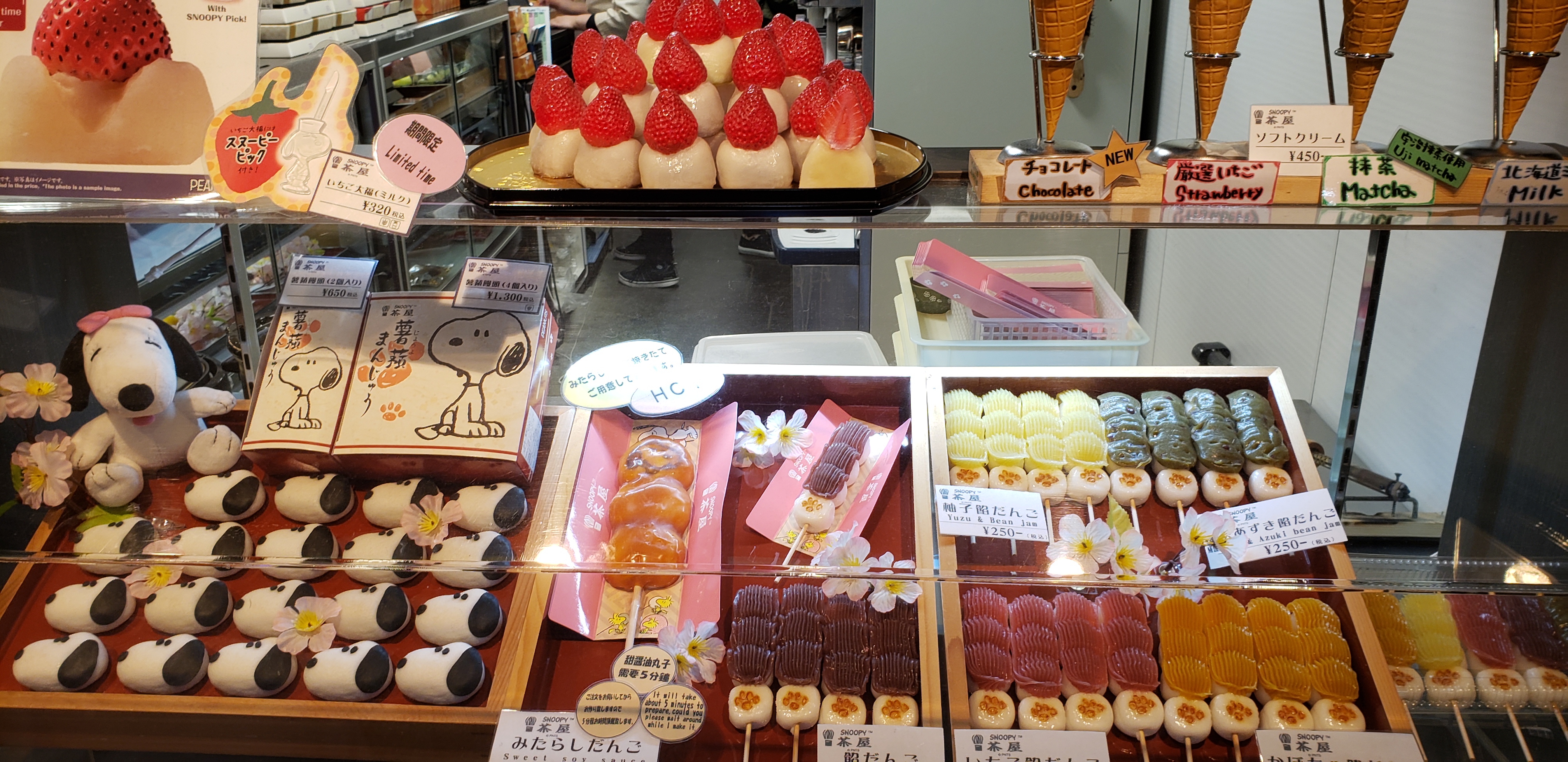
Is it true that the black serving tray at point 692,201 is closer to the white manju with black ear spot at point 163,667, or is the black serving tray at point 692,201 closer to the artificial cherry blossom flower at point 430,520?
the artificial cherry blossom flower at point 430,520

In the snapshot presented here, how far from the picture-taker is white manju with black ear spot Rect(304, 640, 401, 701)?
1413 millimetres

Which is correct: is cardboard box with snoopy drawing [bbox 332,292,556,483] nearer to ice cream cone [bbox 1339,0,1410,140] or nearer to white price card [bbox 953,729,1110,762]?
white price card [bbox 953,729,1110,762]

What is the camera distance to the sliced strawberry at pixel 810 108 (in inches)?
49.1

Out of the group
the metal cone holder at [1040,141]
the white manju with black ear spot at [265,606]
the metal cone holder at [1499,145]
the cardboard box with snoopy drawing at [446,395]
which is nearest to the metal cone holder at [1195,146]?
the metal cone holder at [1040,141]

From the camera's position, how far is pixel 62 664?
1.43 metres

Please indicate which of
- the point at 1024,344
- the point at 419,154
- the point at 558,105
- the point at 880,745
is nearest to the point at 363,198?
the point at 419,154

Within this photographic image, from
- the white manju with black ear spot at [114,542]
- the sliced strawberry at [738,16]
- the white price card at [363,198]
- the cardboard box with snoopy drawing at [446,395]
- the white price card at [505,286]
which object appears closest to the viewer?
the white price card at [363,198]

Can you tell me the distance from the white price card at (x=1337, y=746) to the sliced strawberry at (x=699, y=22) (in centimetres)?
130

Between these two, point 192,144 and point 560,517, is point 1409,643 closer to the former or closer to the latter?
point 560,517

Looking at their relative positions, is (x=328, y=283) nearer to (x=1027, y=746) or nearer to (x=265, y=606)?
(x=265, y=606)

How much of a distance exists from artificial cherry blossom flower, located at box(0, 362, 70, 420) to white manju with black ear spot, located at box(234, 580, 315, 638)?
48cm

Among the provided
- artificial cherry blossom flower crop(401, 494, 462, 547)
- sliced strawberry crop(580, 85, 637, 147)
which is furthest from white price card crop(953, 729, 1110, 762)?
sliced strawberry crop(580, 85, 637, 147)

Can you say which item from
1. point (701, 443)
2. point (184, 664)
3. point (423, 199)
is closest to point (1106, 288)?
point (701, 443)

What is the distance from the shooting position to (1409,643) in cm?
144
